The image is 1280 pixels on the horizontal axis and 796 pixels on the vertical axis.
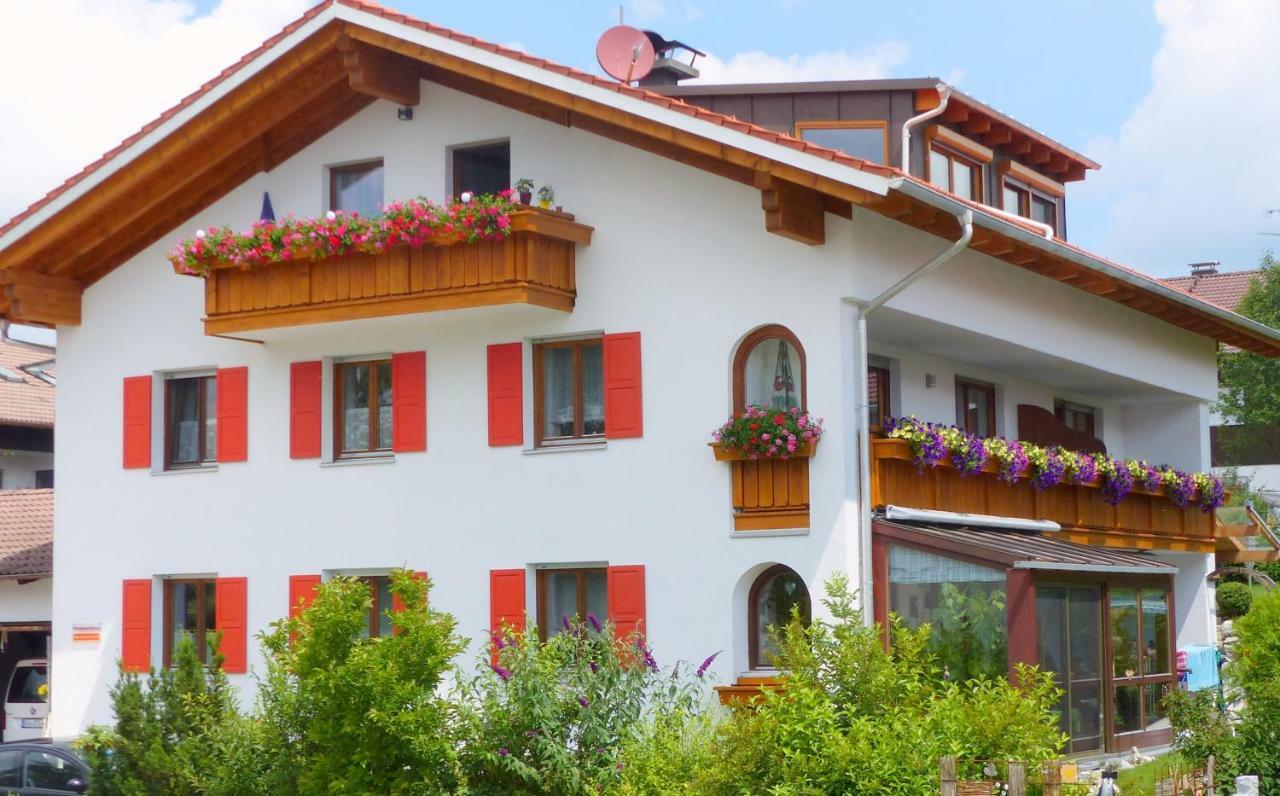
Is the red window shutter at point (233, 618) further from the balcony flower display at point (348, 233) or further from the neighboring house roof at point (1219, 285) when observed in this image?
the neighboring house roof at point (1219, 285)

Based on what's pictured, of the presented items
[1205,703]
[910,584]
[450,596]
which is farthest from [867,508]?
[450,596]

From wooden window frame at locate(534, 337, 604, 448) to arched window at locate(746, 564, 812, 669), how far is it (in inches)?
85.6

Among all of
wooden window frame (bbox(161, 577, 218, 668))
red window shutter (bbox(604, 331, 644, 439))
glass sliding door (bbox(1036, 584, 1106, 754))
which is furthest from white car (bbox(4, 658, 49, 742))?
glass sliding door (bbox(1036, 584, 1106, 754))

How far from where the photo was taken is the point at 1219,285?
5362 centimetres

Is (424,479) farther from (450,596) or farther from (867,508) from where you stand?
(867,508)

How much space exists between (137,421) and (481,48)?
629 centimetres

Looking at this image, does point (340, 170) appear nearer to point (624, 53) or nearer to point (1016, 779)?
point (624, 53)

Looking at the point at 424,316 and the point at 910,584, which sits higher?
the point at 424,316

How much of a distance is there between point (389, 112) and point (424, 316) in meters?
2.49

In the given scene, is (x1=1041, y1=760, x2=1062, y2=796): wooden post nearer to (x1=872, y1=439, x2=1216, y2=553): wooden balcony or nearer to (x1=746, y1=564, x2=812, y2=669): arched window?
(x1=872, y1=439, x2=1216, y2=553): wooden balcony

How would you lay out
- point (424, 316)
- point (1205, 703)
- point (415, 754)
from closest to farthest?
point (415, 754) → point (1205, 703) → point (424, 316)

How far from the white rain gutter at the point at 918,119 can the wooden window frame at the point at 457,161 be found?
4.36 m

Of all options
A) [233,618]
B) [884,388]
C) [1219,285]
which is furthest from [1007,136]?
[1219,285]

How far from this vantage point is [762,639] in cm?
1714
